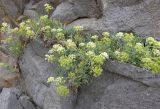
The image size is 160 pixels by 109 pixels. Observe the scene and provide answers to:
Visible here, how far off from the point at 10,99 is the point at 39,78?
53 cm

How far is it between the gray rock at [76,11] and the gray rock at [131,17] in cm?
37

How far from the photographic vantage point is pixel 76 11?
248 inches

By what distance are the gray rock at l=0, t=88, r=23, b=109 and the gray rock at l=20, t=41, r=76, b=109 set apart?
241 millimetres

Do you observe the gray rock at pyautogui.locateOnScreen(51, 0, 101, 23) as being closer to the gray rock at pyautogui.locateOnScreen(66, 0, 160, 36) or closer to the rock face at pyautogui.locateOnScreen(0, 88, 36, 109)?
the gray rock at pyautogui.locateOnScreen(66, 0, 160, 36)

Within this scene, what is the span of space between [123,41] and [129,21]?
92 centimetres

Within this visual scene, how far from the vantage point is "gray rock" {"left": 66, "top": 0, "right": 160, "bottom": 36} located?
577 cm

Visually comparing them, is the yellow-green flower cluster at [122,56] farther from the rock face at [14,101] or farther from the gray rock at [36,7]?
the gray rock at [36,7]

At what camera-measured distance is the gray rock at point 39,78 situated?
519 cm

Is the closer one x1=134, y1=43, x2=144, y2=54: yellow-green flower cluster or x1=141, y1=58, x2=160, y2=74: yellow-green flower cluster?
x1=141, y1=58, x2=160, y2=74: yellow-green flower cluster

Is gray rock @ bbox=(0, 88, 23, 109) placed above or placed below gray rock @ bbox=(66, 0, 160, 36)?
below

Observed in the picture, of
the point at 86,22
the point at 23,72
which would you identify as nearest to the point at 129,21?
the point at 86,22

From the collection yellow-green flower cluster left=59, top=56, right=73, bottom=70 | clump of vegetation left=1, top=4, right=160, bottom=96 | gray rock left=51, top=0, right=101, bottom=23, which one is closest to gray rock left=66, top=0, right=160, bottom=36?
gray rock left=51, top=0, right=101, bottom=23

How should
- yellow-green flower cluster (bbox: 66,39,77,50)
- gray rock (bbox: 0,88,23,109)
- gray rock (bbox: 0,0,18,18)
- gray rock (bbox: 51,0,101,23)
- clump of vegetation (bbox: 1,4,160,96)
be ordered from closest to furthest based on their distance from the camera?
clump of vegetation (bbox: 1,4,160,96) < yellow-green flower cluster (bbox: 66,39,77,50) < gray rock (bbox: 0,88,23,109) < gray rock (bbox: 51,0,101,23) < gray rock (bbox: 0,0,18,18)

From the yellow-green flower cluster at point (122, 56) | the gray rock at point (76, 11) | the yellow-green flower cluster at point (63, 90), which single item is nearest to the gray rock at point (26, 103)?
the yellow-green flower cluster at point (63, 90)
